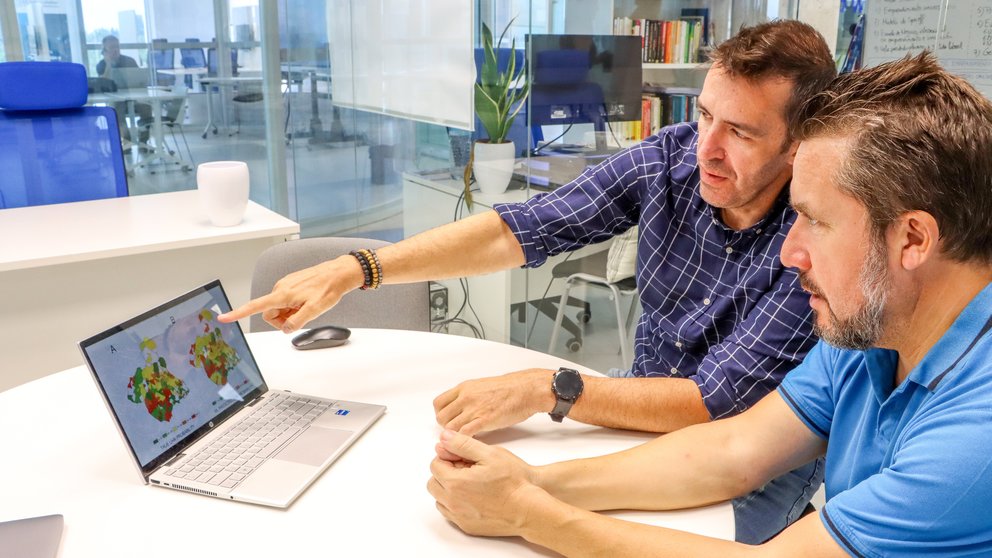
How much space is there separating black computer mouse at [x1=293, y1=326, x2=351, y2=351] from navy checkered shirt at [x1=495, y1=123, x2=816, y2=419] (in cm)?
45

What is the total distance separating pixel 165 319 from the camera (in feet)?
4.23

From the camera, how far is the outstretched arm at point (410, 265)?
1576mm

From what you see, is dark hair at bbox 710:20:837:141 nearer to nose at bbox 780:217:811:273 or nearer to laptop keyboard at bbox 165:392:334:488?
nose at bbox 780:217:811:273

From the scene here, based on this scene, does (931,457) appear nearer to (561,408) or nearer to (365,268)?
(561,408)

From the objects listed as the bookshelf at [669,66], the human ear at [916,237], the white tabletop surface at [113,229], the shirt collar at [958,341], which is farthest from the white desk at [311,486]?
the bookshelf at [669,66]

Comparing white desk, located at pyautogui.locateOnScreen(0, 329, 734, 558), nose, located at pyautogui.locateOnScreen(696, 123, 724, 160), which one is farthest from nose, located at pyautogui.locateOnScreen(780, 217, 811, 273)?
nose, located at pyautogui.locateOnScreen(696, 123, 724, 160)

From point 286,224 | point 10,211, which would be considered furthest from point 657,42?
point 10,211

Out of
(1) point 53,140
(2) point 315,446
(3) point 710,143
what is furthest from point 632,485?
(1) point 53,140

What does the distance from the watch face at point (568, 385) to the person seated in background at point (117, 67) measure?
3.43 metres

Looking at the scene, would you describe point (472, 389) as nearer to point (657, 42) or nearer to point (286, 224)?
point (286, 224)

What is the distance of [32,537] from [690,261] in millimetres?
1256

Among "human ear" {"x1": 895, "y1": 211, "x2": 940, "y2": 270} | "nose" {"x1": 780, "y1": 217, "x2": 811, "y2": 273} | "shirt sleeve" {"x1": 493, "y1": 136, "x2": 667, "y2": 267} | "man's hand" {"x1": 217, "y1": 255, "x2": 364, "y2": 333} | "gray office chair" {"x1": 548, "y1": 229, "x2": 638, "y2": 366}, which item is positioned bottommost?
"gray office chair" {"x1": 548, "y1": 229, "x2": 638, "y2": 366}

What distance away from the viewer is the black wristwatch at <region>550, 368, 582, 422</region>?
1382mm

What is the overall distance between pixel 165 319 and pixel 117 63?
3373mm
